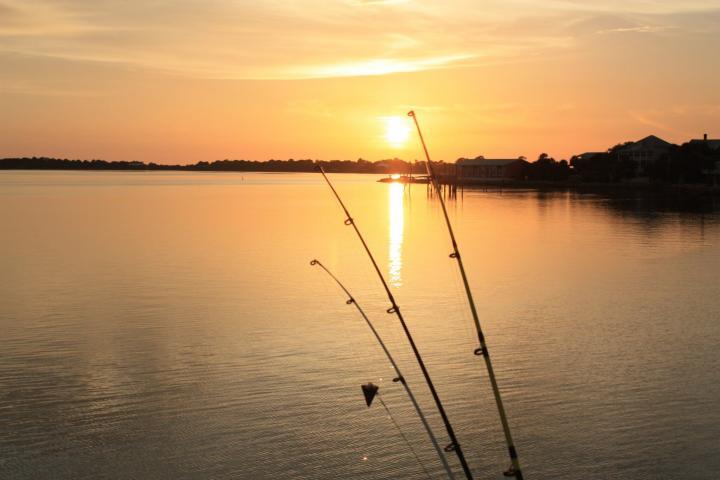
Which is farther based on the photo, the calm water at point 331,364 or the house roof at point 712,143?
the house roof at point 712,143

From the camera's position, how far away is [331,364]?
805 inches

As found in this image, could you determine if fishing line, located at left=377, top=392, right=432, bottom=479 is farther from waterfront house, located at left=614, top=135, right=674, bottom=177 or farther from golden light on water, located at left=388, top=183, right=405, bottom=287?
waterfront house, located at left=614, top=135, right=674, bottom=177

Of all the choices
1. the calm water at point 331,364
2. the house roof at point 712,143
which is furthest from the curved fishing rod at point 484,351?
the house roof at point 712,143

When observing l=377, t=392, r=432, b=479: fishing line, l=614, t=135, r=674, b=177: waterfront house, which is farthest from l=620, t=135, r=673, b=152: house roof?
l=377, t=392, r=432, b=479: fishing line

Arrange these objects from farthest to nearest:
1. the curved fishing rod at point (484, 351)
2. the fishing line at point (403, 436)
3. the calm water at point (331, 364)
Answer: the calm water at point (331, 364)
the fishing line at point (403, 436)
the curved fishing rod at point (484, 351)

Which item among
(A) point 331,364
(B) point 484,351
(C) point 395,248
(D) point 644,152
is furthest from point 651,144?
(B) point 484,351

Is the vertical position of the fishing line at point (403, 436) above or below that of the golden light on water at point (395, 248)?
below

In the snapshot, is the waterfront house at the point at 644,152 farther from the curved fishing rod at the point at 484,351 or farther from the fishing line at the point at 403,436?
the curved fishing rod at the point at 484,351

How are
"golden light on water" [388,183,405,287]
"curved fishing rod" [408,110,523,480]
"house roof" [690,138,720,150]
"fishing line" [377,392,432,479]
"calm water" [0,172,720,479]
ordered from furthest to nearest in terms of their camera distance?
"house roof" [690,138,720,150]
"golden light on water" [388,183,405,287]
"calm water" [0,172,720,479]
"fishing line" [377,392,432,479]
"curved fishing rod" [408,110,523,480]

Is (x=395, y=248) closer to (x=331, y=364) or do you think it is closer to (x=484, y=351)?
(x=331, y=364)

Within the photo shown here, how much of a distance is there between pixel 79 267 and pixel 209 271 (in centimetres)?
647

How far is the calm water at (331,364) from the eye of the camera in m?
14.6

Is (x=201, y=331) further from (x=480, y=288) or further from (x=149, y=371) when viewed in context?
(x=480, y=288)

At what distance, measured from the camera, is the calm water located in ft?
48.0
